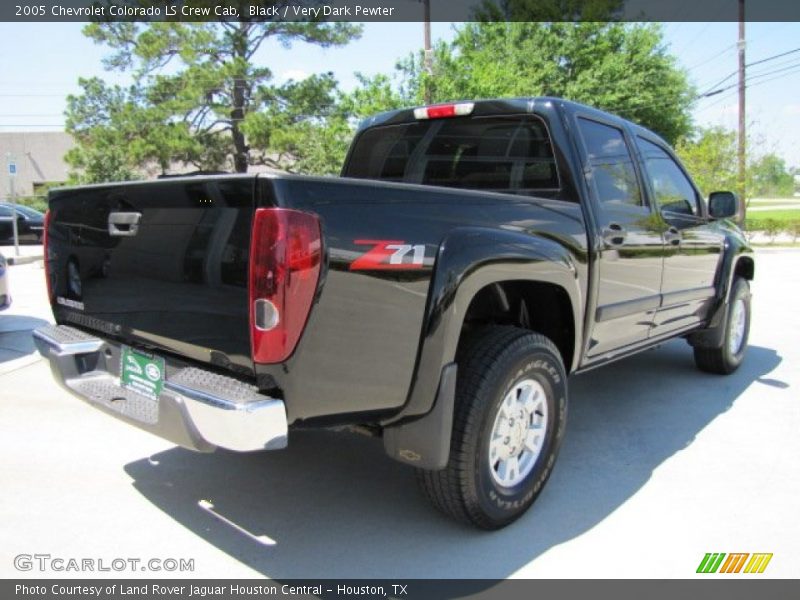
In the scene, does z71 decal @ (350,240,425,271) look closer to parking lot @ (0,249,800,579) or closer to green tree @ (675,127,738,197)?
parking lot @ (0,249,800,579)

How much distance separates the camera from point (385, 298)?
7.50ft

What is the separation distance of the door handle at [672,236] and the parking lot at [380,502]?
3.95 ft

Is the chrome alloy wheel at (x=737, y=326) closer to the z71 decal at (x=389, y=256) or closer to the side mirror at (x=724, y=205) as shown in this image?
the side mirror at (x=724, y=205)

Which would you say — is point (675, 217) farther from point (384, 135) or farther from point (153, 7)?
point (153, 7)

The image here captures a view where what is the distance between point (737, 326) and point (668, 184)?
5.78ft

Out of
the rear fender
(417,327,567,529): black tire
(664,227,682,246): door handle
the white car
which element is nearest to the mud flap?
the rear fender

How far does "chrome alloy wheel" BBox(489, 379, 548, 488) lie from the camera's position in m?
2.80

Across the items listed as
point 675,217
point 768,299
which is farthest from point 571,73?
point 675,217

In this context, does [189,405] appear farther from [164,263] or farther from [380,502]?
[380,502]

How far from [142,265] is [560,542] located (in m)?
2.11

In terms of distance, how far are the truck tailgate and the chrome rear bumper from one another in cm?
8

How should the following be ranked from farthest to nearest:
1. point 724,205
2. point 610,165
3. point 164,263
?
1. point 724,205
2. point 610,165
3. point 164,263

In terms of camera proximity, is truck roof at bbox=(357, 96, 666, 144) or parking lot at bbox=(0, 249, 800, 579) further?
truck roof at bbox=(357, 96, 666, 144)

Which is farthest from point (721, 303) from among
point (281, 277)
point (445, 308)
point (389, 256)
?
point (281, 277)
